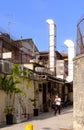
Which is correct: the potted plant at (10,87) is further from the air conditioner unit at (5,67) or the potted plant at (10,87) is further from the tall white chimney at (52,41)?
the tall white chimney at (52,41)

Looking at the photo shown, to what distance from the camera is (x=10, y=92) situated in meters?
23.8

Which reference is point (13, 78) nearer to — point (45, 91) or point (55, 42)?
point (45, 91)

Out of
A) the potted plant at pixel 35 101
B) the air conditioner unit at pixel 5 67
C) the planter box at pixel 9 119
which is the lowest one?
the planter box at pixel 9 119

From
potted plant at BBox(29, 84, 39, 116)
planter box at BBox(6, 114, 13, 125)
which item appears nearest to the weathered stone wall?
planter box at BBox(6, 114, 13, 125)

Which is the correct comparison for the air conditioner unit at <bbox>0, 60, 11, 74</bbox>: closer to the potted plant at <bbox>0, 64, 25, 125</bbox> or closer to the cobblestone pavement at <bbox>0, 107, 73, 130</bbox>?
the potted plant at <bbox>0, 64, 25, 125</bbox>

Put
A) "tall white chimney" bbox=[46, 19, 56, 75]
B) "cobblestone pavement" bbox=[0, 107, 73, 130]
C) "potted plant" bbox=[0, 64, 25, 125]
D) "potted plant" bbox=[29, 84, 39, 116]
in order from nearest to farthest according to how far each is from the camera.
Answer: "cobblestone pavement" bbox=[0, 107, 73, 130], "potted plant" bbox=[0, 64, 25, 125], "potted plant" bbox=[29, 84, 39, 116], "tall white chimney" bbox=[46, 19, 56, 75]

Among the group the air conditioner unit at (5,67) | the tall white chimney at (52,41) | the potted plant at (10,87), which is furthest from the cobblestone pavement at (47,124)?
the tall white chimney at (52,41)

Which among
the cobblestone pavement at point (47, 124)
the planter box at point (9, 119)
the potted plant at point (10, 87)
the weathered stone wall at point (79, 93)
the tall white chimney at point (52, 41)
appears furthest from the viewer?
the tall white chimney at point (52, 41)

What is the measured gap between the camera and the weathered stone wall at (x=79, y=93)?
16203 millimetres

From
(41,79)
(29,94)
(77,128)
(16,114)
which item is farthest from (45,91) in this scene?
(77,128)

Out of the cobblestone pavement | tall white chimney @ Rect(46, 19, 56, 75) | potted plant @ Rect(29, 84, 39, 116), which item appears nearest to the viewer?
the cobblestone pavement

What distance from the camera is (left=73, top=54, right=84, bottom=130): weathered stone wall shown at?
53.2ft

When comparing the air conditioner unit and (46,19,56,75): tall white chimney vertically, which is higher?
(46,19,56,75): tall white chimney

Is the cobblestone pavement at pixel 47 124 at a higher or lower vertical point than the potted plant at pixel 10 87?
lower
